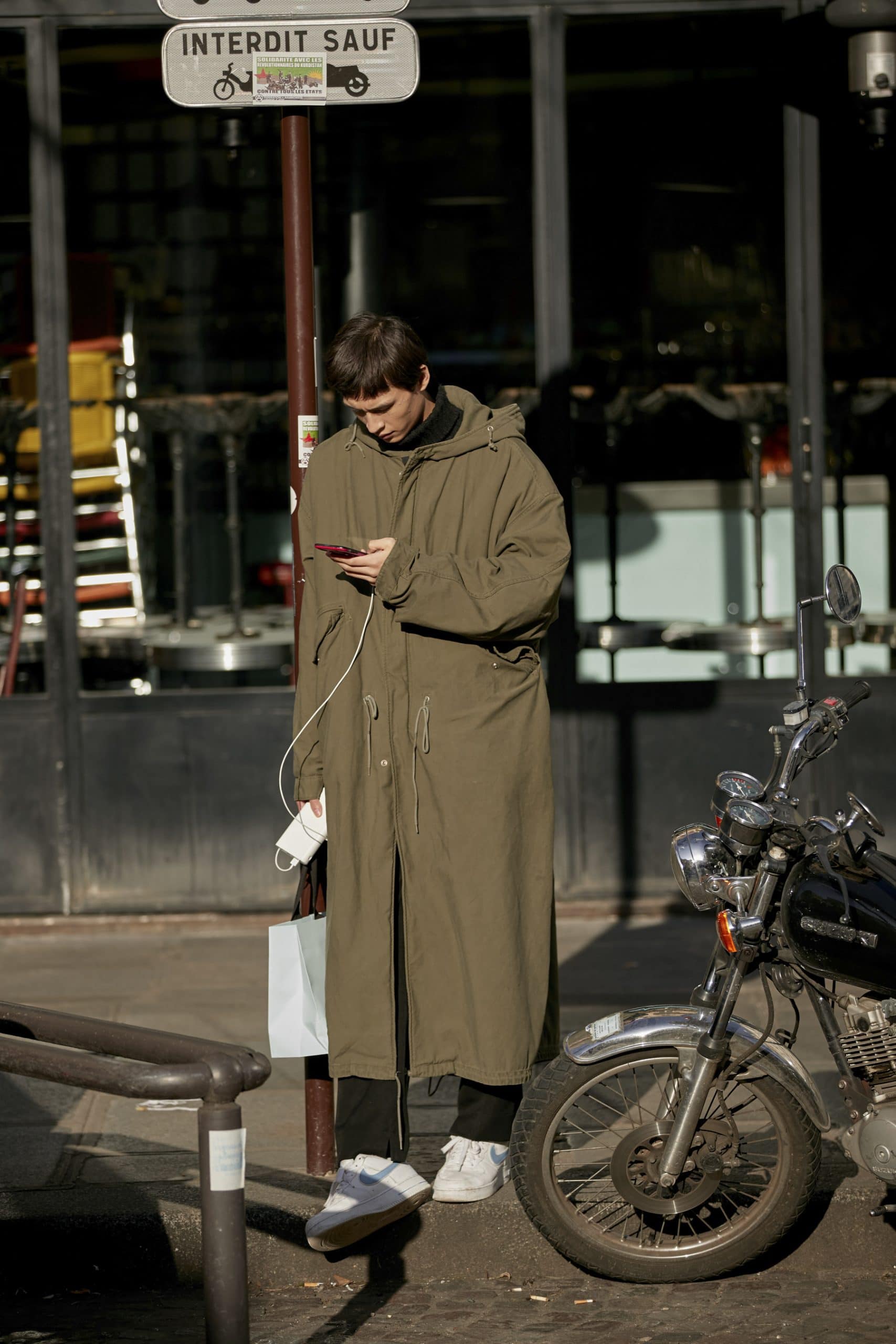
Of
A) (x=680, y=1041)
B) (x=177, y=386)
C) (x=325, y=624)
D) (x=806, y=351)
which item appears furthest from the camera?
(x=177, y=386)

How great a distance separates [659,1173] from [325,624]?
4.52 ft

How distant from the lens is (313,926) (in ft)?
13.0

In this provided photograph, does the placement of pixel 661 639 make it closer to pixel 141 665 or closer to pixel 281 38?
pixel 141 665

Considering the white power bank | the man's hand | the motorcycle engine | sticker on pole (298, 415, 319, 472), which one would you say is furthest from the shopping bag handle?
the motorcycle engine

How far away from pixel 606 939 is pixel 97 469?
2.66 meters

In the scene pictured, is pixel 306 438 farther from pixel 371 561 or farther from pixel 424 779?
pixel 424 779

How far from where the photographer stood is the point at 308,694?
3938 mm

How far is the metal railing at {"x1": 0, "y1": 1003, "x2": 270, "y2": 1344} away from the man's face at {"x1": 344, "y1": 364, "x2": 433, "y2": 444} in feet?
5.37

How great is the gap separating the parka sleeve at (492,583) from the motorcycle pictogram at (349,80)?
104 cm

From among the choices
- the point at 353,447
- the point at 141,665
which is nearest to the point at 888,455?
the point at 141,665

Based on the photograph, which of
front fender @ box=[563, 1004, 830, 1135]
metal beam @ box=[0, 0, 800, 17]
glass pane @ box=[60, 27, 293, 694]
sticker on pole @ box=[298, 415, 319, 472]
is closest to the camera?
front fender @ box=[563, 1004, 830, 1135]

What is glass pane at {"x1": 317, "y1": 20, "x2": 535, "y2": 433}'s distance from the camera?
282 inches

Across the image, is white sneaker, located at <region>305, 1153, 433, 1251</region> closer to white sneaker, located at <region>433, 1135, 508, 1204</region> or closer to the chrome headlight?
white sneaker, located at <region>433, 1135, 508, 1204</region>

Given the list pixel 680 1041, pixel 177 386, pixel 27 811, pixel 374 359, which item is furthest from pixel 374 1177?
pixel 177 386
